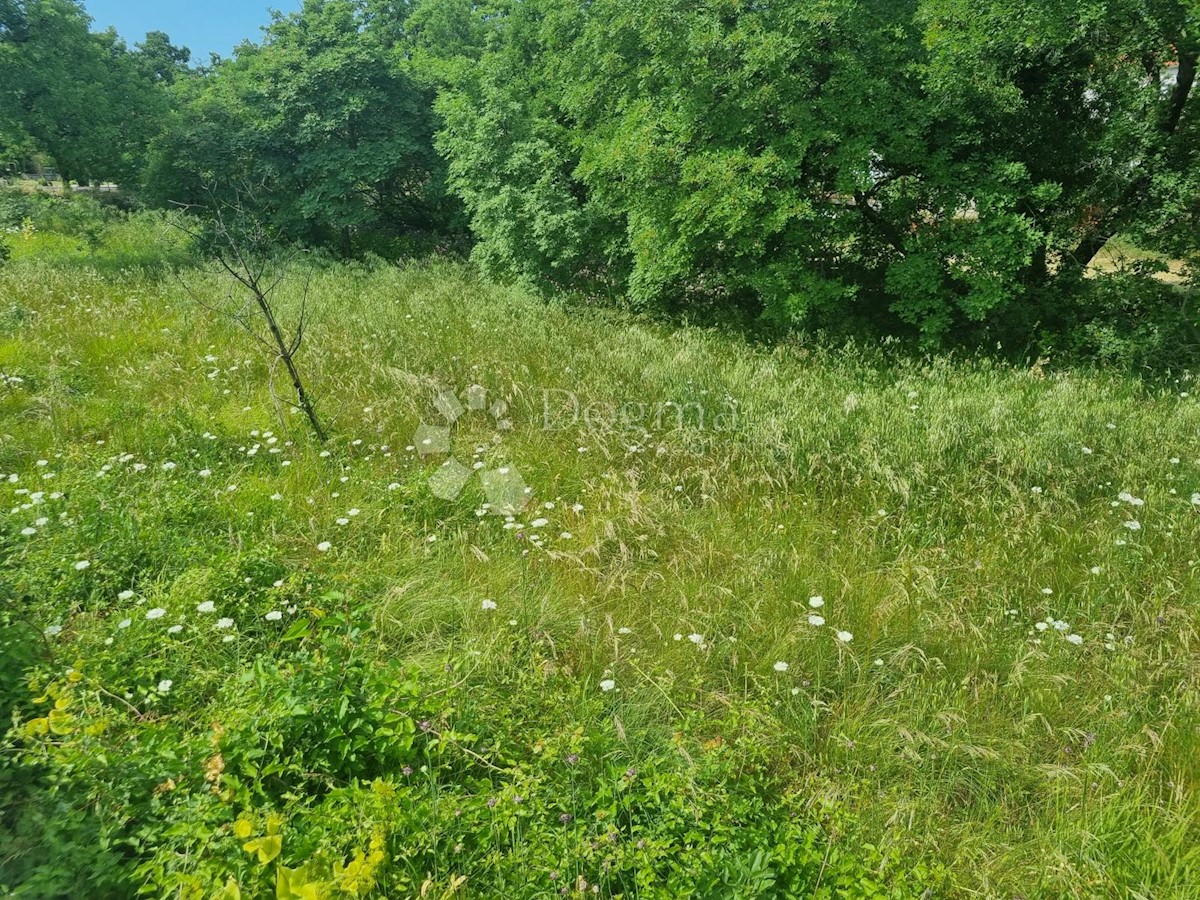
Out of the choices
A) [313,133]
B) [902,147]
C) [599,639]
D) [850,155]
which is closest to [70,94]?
[313,133]

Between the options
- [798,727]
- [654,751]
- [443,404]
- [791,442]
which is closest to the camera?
[654,751]

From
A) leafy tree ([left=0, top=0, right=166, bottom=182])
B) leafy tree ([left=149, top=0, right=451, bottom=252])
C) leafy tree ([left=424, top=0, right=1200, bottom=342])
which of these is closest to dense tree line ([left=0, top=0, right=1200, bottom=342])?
leafy tree ([left=424, top=0, right=1200, bottom=342])

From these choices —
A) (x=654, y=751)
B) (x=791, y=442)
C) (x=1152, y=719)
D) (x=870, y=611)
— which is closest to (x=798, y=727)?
(x=654, y=751)

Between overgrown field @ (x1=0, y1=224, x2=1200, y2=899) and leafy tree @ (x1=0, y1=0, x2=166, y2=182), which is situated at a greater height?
leafy tree @ (x1=0, y1=0, x2=166, y2=182)

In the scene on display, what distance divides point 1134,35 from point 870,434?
640 centimetres

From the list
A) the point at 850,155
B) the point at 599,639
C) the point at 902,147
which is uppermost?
the point at 902,147

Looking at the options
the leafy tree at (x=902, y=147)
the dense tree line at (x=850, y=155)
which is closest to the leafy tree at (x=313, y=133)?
the dense tree line at (x=850, y=155)

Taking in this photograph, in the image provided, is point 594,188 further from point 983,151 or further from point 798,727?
point 798,727

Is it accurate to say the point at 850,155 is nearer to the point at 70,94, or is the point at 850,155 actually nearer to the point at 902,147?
the point at 902,147

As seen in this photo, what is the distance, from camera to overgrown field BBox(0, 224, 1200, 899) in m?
2.07

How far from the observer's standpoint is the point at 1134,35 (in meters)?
7.25

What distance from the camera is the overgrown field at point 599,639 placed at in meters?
2.07

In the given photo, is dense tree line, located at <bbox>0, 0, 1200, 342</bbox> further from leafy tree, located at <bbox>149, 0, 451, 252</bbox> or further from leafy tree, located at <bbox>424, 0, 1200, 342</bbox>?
leafy tree, located at <bbox>149, 0, 451, 252</bbox>

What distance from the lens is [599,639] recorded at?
10.6 ft
